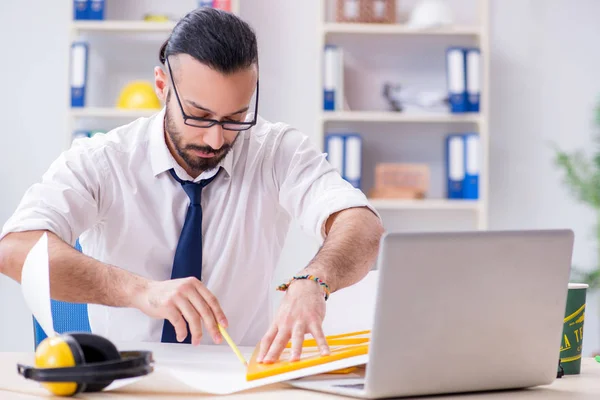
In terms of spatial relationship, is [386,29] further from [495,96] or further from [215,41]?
[215,41]

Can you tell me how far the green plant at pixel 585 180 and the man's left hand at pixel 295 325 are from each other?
2664mm

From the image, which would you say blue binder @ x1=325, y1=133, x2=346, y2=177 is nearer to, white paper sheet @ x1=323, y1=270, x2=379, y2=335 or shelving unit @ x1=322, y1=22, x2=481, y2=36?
shelving unit @ x1=322, y1=22, x2=481, y2=36

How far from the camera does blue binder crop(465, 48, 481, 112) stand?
3475mm

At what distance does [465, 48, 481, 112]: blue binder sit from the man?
71.2 inches

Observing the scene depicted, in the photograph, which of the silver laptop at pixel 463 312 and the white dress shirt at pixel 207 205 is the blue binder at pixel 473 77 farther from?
the silver laptop at pixel 463 312

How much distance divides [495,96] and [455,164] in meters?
0.47

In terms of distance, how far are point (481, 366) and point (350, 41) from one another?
292cm

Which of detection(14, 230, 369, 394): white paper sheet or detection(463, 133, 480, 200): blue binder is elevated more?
detection(463, 133, 480, 200): blue binder

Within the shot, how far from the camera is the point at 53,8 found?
12.2 feet

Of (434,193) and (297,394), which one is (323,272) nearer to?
(297,394)

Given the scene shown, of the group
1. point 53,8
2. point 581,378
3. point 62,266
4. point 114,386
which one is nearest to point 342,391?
point 114,386

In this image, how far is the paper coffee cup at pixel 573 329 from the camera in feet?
3.78

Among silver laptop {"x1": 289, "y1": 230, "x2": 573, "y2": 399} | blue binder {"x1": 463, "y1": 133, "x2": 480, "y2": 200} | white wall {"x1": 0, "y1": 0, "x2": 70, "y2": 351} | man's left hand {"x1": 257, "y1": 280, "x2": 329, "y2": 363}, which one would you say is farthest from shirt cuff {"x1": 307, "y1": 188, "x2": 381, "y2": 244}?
white wall {"x1": 0, "y1": 0, "x2": 70, "y2": 351}

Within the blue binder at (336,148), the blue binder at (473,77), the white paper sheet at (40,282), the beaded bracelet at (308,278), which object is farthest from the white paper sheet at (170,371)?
the blue binder at (473,77)
